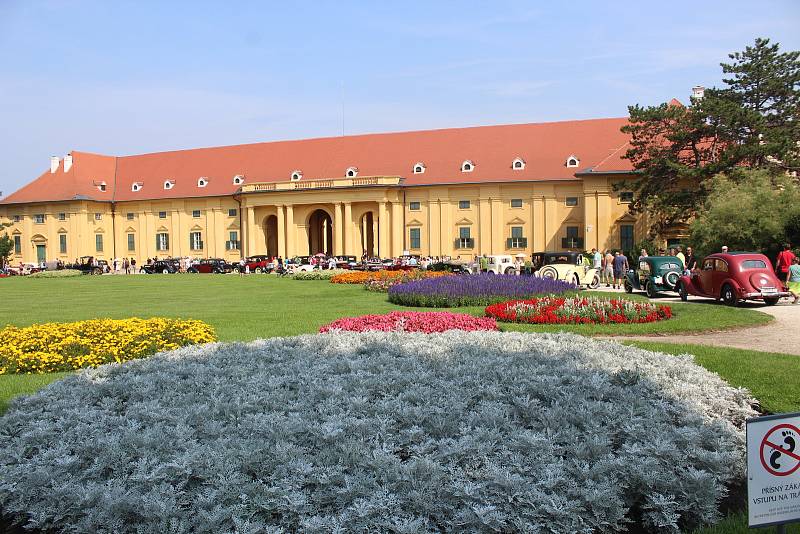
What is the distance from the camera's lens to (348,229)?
208 feet

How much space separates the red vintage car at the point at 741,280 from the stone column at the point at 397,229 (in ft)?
140

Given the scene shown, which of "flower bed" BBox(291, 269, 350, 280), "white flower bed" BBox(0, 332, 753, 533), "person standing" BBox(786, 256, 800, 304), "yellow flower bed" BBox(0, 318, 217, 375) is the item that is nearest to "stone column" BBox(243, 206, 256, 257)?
"flower bed" BBox(291, 269, 350, 280)

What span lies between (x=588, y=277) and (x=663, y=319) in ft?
43.0

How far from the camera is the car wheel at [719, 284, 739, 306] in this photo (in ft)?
65.6

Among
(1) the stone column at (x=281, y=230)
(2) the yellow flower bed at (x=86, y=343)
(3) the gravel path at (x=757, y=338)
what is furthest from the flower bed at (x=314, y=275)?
(2) the yellow flower bed at (x=86, y=343)

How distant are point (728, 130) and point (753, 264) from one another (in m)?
25.0

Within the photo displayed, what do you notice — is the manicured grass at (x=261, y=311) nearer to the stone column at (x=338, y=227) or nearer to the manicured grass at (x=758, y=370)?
the manicured grass at (x=758, y=370)

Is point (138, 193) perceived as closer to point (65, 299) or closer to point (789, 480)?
point (65, 299)

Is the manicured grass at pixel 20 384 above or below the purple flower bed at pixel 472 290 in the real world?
below

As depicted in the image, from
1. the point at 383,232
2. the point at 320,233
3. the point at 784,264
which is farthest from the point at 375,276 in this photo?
the point at 320,233

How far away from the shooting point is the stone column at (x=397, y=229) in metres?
62.4

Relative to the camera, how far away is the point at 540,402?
234 inches

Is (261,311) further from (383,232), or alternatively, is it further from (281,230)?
(281,230)

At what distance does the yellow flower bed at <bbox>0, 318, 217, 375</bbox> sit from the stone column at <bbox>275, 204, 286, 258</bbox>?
5324 centimetres
